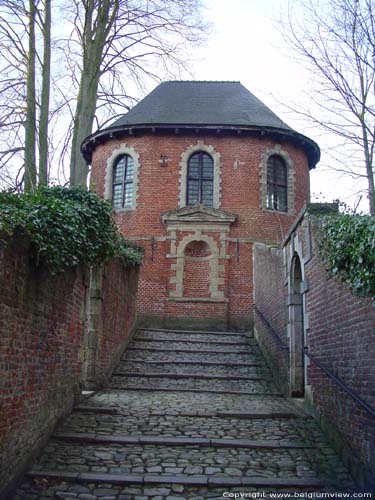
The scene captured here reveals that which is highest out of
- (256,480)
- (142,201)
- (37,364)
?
(142,201)

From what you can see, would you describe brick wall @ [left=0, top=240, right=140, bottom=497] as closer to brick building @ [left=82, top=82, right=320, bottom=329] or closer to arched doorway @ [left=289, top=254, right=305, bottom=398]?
arched doorway @ [left=289, top=254, right=305, bottom=398]

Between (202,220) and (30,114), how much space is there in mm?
6252

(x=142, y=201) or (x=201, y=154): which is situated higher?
(x=201, y=154)

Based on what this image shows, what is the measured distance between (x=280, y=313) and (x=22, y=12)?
9.77 metres

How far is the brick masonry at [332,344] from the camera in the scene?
5.25 meters

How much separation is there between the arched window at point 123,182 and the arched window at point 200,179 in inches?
80.0

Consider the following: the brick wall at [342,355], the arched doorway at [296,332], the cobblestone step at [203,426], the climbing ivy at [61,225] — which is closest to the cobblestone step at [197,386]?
the arched doorway at [296,332]

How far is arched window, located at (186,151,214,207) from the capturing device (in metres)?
17.1

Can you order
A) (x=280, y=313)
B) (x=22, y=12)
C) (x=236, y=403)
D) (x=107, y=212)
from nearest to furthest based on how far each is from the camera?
(x=107, y=212)
(x=236, y=403)
(x=280, y=313)
(x=22, y=12)

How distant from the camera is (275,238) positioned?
1681cm

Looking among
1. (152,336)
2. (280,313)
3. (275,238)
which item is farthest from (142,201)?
(280,313)

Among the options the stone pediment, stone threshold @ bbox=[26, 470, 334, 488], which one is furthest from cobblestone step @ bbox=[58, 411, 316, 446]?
the stone pediment

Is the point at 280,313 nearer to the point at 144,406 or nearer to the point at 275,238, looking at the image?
the point at 144,406

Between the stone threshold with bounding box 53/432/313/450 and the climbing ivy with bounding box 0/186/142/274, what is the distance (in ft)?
7.06
